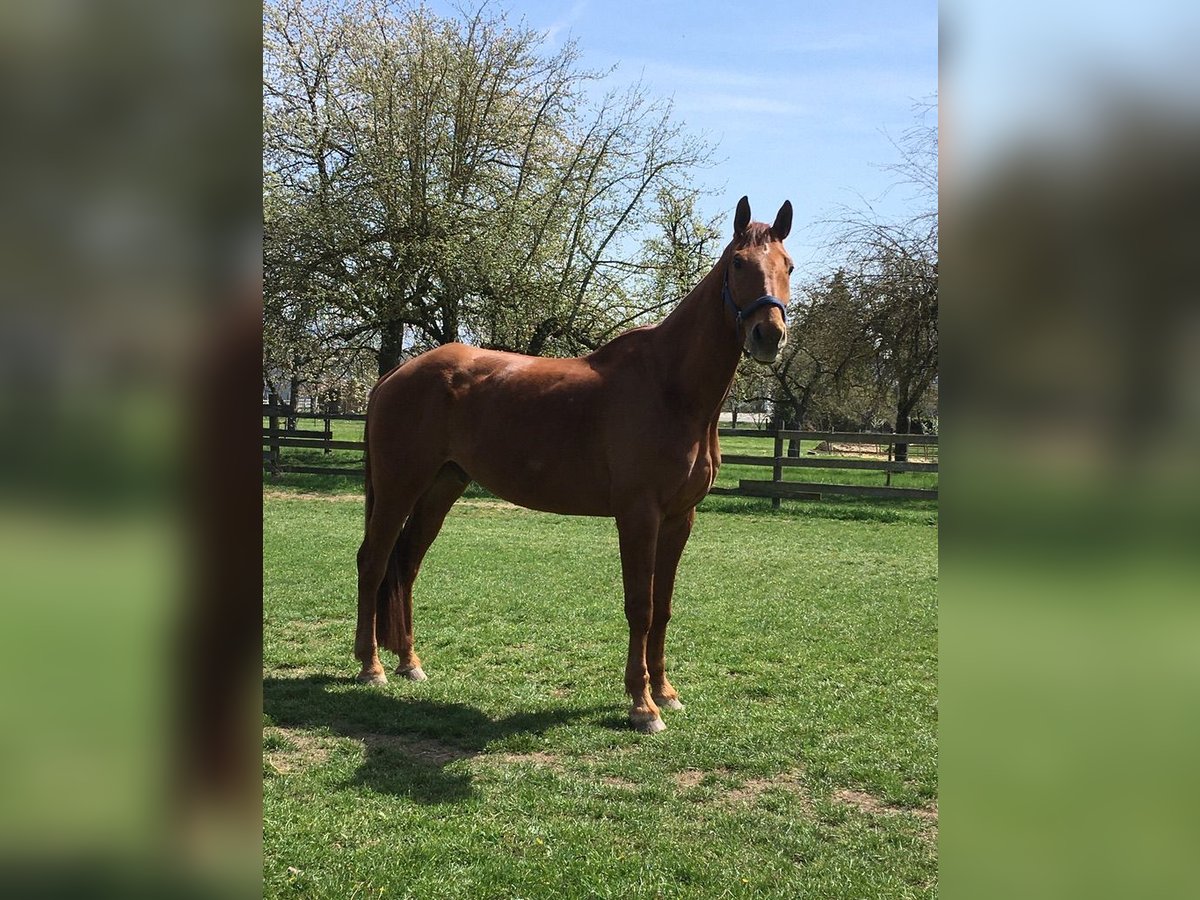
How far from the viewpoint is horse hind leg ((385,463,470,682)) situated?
17.3 ft

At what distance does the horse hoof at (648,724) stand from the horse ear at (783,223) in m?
2.65

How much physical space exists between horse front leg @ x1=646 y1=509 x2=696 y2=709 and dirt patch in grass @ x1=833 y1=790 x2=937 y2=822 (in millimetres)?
1300

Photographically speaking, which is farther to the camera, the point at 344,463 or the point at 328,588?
the point at 344,463

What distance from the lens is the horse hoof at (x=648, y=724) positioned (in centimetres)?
438

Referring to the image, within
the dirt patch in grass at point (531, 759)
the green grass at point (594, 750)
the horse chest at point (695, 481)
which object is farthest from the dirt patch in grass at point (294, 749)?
the horse chest at point (695, 481)

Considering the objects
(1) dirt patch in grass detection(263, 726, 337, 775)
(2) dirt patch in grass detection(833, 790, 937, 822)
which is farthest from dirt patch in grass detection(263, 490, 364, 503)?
(2) dirt patch in grass detection(833, 790, 937, 822)

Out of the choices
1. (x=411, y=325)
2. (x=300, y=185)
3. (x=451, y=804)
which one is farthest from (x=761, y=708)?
(x=300, y=185)

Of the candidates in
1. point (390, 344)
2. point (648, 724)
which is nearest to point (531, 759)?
point (648, 724)
